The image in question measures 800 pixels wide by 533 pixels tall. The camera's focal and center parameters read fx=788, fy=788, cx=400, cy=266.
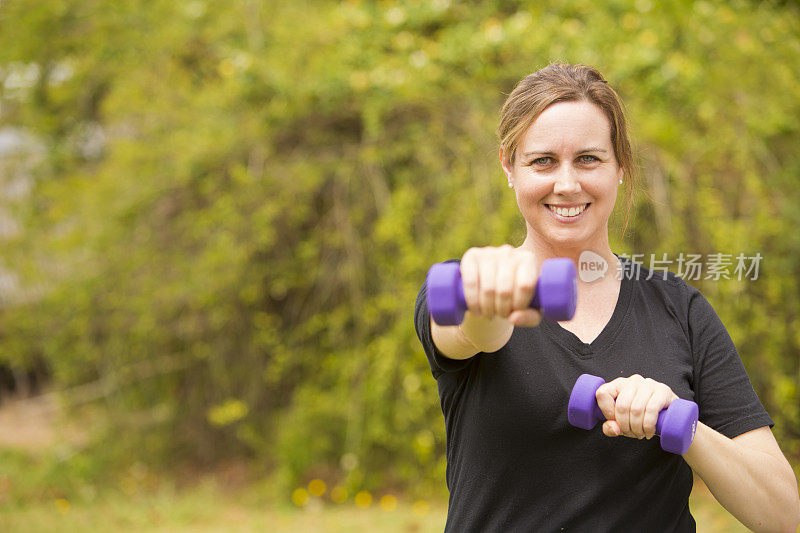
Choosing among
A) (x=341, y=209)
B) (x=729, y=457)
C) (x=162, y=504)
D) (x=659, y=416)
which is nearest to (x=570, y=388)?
(x=659, y=416)

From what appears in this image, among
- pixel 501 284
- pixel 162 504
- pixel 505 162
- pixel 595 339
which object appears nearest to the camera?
pixel 501 284

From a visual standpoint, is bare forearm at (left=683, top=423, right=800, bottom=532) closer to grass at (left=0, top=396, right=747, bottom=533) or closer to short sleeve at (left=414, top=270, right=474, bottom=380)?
short sleeve at (left=414, top=270, right=474, bottom=380)

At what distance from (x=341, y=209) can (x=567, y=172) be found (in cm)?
338

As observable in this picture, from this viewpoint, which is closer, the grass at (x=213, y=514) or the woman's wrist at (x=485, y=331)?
the woman's wrist at (x=485, y=331)

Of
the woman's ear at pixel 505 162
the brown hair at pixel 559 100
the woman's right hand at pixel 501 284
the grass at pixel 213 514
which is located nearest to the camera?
the woman's right hand at pixel 501 284

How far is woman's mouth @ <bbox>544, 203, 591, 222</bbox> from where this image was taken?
1.42 meters

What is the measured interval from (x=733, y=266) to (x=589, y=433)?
9.21 ft

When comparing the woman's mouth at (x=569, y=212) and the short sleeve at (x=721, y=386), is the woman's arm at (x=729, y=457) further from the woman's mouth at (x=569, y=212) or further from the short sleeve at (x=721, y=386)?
the woman's mouth at (x=569, y=212)

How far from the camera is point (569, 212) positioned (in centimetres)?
143

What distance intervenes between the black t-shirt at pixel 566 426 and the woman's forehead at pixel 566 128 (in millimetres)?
321

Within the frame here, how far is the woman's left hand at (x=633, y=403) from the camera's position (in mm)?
1207

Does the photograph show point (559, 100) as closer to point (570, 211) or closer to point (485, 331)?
point (570, 211)

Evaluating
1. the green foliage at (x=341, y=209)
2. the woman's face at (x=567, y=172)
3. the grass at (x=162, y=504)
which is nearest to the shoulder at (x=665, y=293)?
the woman's face at (x=567, y=172)

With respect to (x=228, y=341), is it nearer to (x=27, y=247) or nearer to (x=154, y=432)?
(x=154, y=432)
